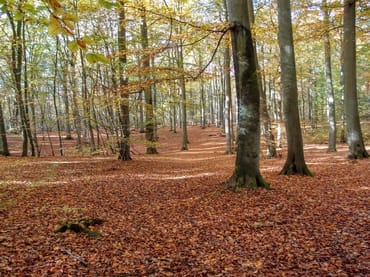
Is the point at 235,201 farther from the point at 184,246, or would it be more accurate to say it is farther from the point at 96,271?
the point at 96,271

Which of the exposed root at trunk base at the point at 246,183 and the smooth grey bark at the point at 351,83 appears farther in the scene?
the smooth grey bark at the point at 351,83

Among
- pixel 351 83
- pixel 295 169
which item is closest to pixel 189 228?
pixel 295 169

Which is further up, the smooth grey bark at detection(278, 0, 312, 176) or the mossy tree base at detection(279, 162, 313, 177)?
the smooth grey bark at detection(278, 0, 312, 176)

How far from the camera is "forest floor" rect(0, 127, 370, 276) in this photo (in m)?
3.45

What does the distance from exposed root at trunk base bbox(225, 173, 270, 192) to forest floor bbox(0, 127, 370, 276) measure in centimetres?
21

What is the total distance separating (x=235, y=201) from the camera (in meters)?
6.05

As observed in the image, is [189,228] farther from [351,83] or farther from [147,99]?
[147,99]

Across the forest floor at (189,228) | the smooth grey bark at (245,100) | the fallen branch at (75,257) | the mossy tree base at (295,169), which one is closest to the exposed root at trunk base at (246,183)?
the smooth grey bark at (245,100)

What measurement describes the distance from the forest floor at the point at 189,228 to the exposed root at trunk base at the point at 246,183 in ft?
0.69

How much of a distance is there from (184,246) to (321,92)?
33102 millimetres

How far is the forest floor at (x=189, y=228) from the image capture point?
3445mm

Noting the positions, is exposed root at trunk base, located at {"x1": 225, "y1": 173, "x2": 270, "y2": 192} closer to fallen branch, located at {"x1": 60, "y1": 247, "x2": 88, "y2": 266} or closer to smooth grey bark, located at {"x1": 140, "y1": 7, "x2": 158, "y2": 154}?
smooth grey bark, located at {"x1": 140, "y1": 7, "x2": 158, "y2": 154}

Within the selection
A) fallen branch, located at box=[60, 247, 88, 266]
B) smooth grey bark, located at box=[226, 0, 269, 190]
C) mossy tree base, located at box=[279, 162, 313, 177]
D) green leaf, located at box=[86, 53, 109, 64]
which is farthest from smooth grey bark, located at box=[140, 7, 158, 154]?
green leaf, located at box=[86, 53, 109, 64]

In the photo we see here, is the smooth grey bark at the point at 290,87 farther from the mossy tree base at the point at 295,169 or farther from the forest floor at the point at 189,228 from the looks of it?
the forest floor at the point at 189,228
